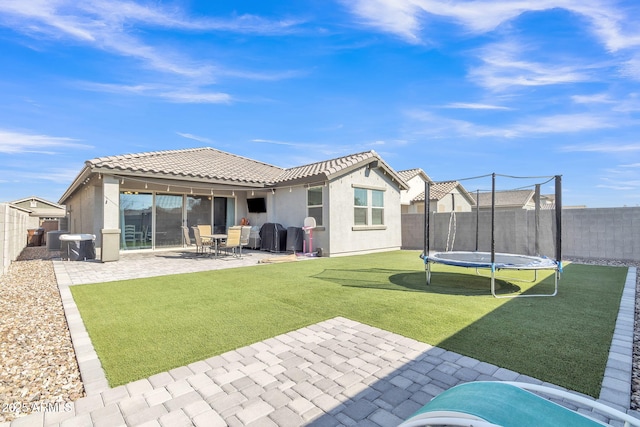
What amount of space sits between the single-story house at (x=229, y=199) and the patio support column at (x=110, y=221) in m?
0.03

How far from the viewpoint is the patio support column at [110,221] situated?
10.2 meters

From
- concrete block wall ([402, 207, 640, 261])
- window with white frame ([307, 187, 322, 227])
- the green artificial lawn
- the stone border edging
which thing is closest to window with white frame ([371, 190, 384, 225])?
window with white frame ([307, 187, 322, 227])

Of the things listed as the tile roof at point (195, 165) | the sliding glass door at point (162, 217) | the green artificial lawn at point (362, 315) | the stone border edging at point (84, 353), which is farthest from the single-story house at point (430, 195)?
the stone border edging at point (84, 353)

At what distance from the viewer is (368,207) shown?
1392 cm

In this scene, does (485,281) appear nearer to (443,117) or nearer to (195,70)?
(443,117)

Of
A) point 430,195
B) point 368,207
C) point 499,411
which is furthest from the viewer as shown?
point 430,195

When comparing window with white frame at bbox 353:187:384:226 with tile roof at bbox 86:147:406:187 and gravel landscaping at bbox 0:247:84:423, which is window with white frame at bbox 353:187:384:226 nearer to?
tile roof at bbox 86:147:406:187

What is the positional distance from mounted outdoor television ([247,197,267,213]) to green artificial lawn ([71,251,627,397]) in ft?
23.5

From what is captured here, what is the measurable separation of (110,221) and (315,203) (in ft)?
24.8

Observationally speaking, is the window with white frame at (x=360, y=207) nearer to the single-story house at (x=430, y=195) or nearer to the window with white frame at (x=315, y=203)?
the window with white frame at (x=315, y=203)

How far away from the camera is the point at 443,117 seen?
14.8 meters

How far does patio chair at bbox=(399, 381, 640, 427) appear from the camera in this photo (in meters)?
1.48

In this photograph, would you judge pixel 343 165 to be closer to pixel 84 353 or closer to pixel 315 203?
pixel 315 203

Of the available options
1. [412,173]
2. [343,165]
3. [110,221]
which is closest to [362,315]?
[343,165]
